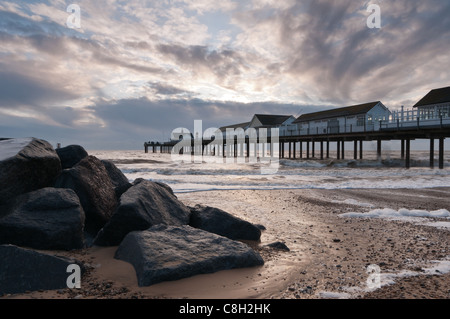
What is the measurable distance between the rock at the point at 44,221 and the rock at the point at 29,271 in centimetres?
84

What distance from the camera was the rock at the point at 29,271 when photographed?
2.96 meters

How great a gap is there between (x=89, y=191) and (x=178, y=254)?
2.58 metres

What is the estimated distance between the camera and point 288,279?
3.45m

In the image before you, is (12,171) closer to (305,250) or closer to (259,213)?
(305,250)

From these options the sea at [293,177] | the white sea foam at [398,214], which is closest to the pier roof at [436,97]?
the sea at [293,177]

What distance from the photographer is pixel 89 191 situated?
5.17 meters

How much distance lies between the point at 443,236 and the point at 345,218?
1.99 metres

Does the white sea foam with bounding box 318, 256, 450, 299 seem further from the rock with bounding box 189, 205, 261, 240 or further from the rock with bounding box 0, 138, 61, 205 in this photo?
the rock with bounding box 0, 138, 61, 205

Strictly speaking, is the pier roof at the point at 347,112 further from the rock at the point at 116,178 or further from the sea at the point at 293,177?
the rock at the point at 116,178

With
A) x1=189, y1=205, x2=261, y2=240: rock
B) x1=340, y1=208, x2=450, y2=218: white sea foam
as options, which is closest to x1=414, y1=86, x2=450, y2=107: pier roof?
x1=340, y1=208, x2=450, y2=218: white sea foam

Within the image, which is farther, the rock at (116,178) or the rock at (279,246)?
the rock at (116,178)

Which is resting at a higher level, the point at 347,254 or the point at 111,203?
the point at 111,203

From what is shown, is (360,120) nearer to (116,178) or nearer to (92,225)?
(116,178)
